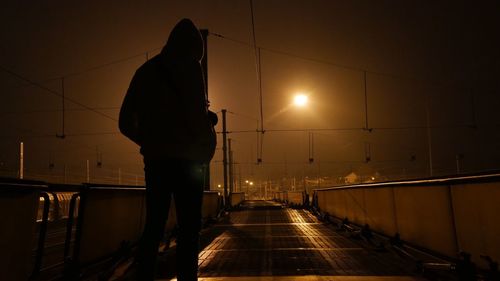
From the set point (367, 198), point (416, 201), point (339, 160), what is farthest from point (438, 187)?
point (339, 160)

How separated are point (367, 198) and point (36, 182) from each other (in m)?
5.38

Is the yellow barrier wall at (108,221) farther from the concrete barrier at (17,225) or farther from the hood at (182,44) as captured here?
the hood at (182,44)

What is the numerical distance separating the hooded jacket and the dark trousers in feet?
0.25

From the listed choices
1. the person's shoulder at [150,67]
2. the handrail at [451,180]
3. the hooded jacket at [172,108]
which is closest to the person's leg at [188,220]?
the hooded jacket at [172,108]

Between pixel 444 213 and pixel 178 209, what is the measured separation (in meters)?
2.78

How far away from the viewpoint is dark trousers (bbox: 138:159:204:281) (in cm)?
241

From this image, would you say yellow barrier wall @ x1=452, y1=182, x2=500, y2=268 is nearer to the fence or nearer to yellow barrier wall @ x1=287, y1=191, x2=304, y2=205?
the fence

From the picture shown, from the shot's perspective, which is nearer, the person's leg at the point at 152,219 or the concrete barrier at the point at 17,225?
the person's leg at the point at 152,219

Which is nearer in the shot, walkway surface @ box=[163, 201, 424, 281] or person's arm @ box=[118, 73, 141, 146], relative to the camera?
person's arm @ box=[118, 73, 141, 146]

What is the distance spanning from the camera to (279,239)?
6562mm

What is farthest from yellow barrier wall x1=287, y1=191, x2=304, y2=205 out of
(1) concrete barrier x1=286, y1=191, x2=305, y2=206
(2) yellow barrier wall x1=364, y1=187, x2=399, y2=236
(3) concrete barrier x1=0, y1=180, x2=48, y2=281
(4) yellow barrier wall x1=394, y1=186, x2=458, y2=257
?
(3) concrete barrier x1=0, y1=180, x2=48, y2=281

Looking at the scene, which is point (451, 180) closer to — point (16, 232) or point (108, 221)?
point (108, 221)

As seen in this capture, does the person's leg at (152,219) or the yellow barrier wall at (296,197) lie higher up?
the person's leg at (152,219)

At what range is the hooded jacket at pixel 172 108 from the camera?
2.40m
